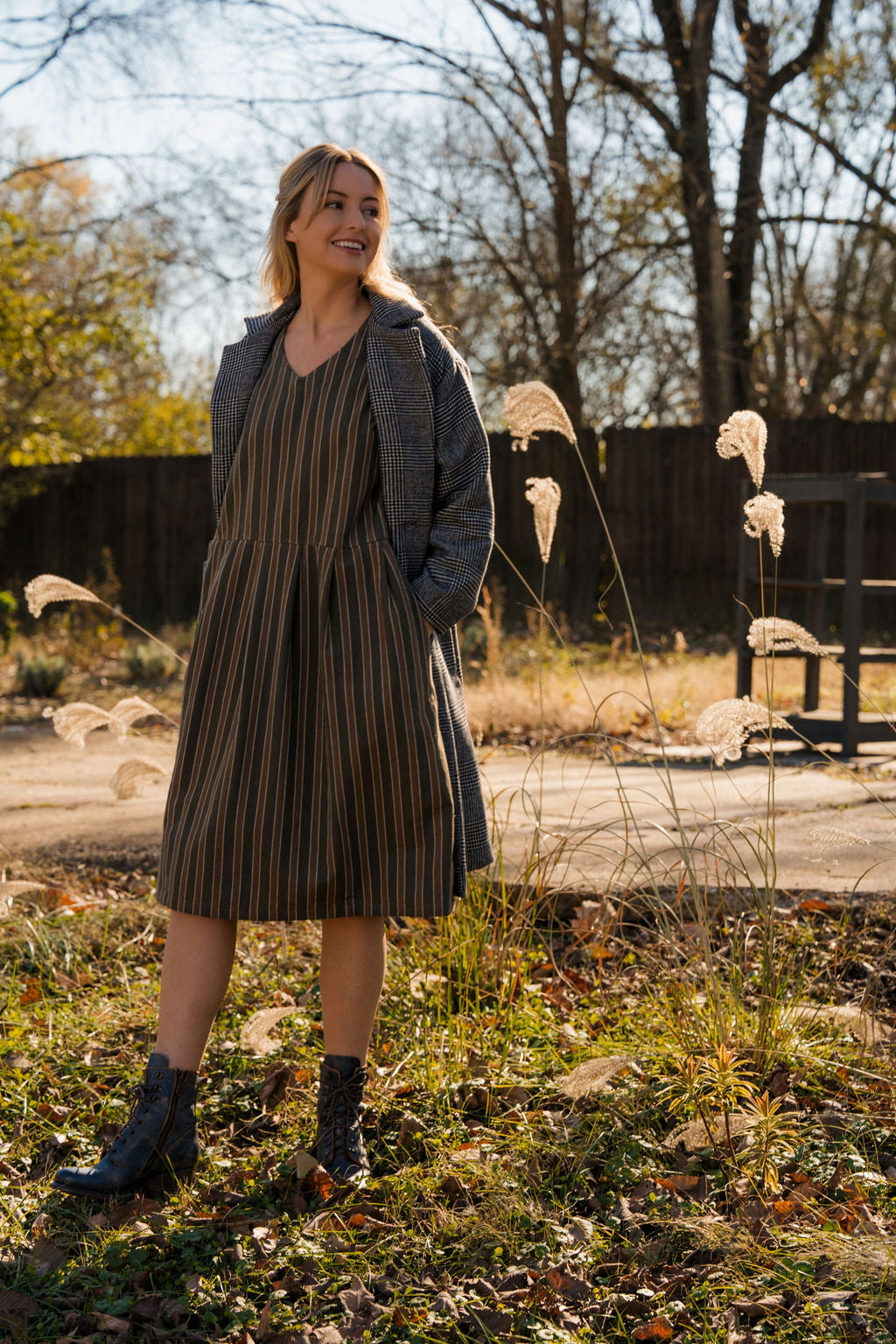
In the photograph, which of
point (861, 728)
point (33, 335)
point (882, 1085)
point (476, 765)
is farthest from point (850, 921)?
point (33, 335)

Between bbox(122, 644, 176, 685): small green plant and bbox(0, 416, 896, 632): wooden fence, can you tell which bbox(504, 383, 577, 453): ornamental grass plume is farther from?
bbox(0, 416, 896, 632): wooden fence

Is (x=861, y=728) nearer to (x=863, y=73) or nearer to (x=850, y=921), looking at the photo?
(x=850, y=921)

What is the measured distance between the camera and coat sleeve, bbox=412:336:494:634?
1.93 m

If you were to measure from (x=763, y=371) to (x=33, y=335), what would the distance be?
326 inches

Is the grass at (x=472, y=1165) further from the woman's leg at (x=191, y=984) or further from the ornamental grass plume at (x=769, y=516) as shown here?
the ornamental grass plume at (x=769, y=516)

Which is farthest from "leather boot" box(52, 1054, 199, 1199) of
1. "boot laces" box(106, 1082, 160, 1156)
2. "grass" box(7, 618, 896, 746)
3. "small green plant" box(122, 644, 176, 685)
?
"small green plant" box(122, 644, 176, 685)

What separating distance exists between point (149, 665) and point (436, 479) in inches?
260

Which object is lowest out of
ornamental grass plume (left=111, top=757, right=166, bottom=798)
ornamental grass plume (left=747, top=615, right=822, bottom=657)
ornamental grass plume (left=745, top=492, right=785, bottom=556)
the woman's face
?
ornamental grass plume (left=111, top=757, right=166, bottom=798)

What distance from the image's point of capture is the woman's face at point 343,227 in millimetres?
2014

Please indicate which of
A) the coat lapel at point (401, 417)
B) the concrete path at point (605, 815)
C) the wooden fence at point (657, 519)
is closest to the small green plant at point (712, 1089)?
the concrete path at point (605, 815)

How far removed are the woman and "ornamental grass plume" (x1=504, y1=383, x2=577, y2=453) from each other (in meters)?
0.14

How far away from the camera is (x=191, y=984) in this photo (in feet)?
6.31

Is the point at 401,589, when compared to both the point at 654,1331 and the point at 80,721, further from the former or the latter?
the point at 654,1331

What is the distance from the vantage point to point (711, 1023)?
6.54 ft
